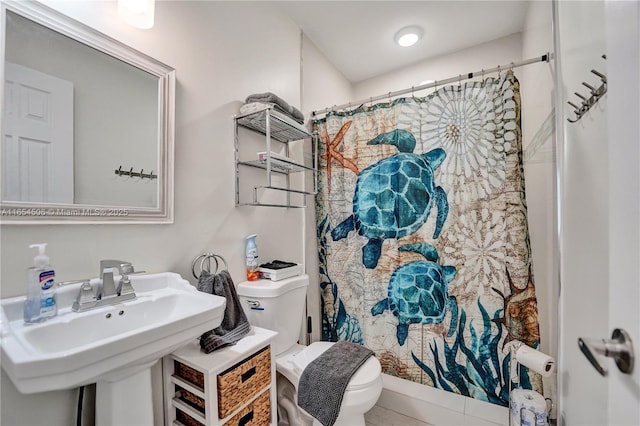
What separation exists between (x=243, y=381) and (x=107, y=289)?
23.0 inches

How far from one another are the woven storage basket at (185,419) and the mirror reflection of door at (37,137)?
89 cm

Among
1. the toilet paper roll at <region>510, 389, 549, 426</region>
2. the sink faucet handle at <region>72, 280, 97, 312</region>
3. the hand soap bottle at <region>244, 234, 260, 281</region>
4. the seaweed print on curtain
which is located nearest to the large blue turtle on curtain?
the seaweed print on curtain

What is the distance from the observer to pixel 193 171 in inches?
48.2

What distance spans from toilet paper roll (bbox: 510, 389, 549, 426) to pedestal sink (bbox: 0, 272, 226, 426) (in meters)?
1.48

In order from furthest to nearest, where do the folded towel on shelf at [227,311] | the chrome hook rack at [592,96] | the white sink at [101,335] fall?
the folded towel on shelf at [227,311], the chrome hook rack at [592,96], the white sink at [101,335]

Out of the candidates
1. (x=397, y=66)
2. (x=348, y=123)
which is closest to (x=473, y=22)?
(x=397, y=66)

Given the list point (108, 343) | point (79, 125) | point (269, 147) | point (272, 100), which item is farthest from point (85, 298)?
point (272, 100)

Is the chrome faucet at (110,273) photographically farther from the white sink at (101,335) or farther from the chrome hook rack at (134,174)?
the chrome hook rack at (134,174)

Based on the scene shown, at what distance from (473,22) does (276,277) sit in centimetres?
226

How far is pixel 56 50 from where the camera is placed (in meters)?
0.84

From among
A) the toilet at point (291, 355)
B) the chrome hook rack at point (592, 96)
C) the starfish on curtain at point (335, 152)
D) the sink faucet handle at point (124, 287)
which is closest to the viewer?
the chrome hook rack at point (592, 96)

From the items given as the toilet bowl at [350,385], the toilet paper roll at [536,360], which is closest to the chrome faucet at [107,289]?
the toilet bowl at [350,385]

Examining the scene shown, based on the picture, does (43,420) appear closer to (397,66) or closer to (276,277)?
(276,277)

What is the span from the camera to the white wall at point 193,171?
0.78 meters
